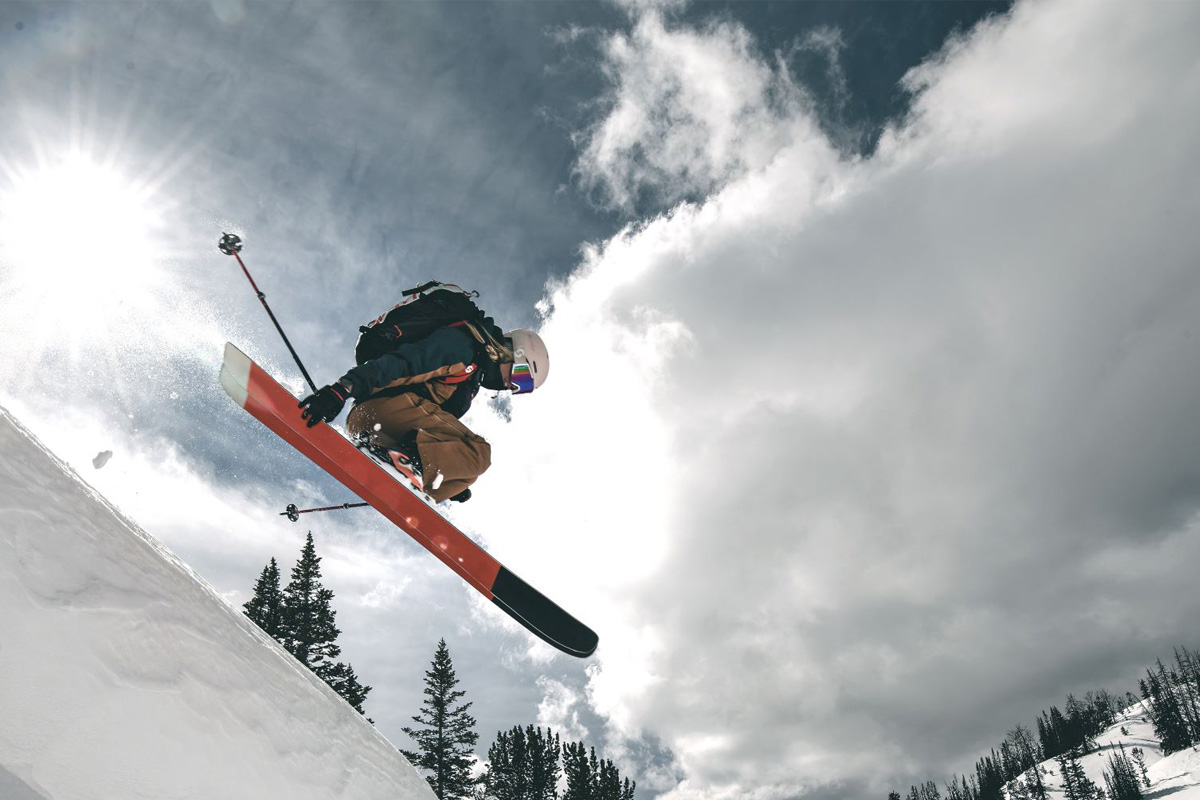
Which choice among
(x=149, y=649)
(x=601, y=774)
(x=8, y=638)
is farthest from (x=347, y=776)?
(x=601, y=774)

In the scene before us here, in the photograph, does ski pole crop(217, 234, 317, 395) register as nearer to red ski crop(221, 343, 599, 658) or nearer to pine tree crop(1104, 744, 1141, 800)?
red ski crop(221, 343, 599, 658)

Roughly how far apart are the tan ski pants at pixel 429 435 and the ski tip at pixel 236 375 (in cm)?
120

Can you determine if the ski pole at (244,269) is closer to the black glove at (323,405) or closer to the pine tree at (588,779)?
the black glove at (323,405)

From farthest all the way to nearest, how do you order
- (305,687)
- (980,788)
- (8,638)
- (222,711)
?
(980,788) → (305,687) → (222,711) → (8,638)

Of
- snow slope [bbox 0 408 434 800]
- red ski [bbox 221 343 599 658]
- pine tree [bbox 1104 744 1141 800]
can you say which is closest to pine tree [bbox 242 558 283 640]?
red ski [bbox 221 343 599 658]

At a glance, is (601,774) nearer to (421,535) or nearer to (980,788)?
(421,535)

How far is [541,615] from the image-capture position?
752 centimetres

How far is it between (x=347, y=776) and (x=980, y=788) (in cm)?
22255

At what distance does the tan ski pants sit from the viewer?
5695 millimetres

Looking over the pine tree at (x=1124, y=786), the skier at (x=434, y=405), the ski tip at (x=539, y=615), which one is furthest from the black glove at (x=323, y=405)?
the pine tree at (x=1124, y=786)

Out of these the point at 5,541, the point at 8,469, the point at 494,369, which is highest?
the point at 494,369

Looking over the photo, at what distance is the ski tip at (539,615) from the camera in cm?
743

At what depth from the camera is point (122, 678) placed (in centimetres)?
232

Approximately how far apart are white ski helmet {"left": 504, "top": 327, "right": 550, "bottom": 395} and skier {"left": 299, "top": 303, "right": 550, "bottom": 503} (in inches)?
5.5
